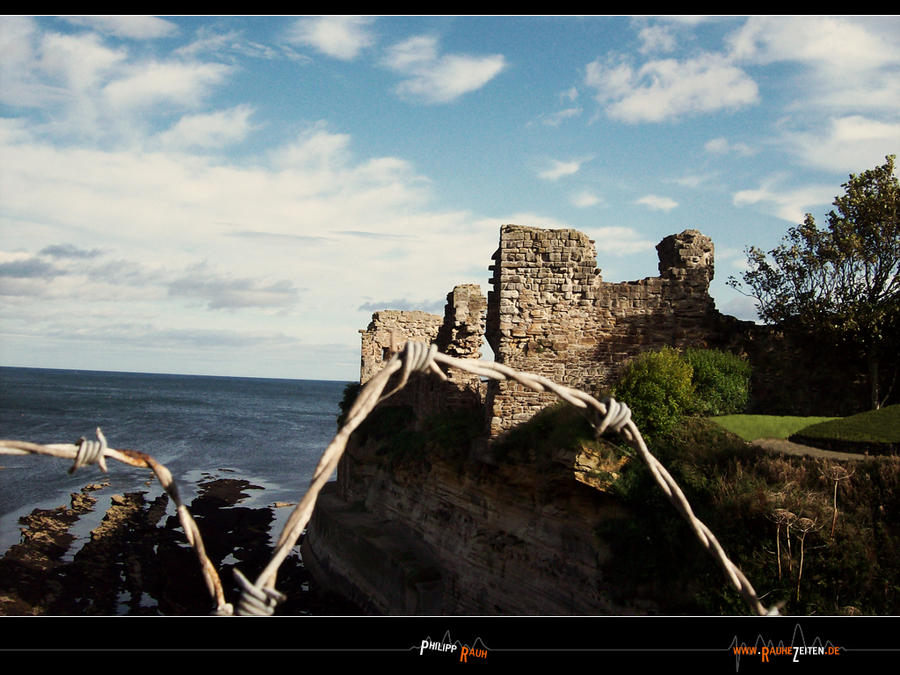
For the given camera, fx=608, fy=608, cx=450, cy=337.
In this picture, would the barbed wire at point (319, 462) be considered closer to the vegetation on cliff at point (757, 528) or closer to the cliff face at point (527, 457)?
the vegetation on cliff at point (757, 528)

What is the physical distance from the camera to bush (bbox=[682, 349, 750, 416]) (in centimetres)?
1280

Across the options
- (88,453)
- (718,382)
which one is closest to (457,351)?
(718,382)

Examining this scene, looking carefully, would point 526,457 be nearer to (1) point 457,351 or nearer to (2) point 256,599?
(1) point 457,351

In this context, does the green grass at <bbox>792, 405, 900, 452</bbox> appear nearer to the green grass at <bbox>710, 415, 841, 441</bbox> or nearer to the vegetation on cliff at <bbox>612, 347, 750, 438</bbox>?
the green grass at <bbox>710, 415, 841, 441</bbox>

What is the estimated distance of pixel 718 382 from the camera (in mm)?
13047

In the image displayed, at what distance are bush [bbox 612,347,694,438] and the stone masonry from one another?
148cm

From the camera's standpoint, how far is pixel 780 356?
49.4ft

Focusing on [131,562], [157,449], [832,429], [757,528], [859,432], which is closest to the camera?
[757,528]

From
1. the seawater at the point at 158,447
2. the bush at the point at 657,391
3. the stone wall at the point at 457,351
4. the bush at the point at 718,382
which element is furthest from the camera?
the seawater at the point at 158,447

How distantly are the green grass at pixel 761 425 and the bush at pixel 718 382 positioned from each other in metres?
0.47

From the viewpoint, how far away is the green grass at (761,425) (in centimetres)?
1159

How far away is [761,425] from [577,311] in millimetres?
4556

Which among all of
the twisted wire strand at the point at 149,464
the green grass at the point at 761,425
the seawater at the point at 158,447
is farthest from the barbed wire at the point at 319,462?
the seawater at the point at 158,447
